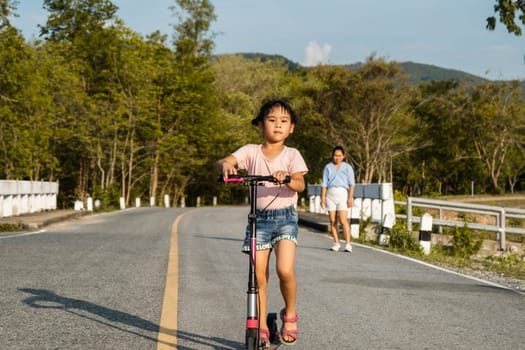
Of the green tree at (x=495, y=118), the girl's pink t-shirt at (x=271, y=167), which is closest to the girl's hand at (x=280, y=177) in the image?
the girl's pink t-shirt at (x=271, y=167)

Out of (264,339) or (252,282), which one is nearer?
(252,282)

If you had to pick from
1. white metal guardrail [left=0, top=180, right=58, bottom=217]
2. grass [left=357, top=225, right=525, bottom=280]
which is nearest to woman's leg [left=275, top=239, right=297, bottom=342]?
grass [left=357, top=225, right=525, bottom=280]

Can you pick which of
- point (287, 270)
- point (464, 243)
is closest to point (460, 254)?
point (464, 243)

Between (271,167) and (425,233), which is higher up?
(271,167)

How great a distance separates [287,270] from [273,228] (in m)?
0.30

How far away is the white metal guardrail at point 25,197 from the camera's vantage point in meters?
18.6

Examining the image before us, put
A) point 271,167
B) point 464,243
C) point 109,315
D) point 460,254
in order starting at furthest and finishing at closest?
point 464,243 < point 460,254 < point 109,315 < point 271,167

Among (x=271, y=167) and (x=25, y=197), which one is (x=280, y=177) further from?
(x=25, y=197)

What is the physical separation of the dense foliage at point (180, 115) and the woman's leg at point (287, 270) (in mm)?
30485

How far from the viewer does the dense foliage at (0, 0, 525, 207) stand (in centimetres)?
3900

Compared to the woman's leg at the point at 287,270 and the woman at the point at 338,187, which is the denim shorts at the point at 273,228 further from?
the woman at the point at 338,187

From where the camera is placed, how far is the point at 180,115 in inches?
2132

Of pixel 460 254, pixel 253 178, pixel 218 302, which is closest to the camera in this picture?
pixel 253 178

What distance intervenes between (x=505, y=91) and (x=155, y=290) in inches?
2056
